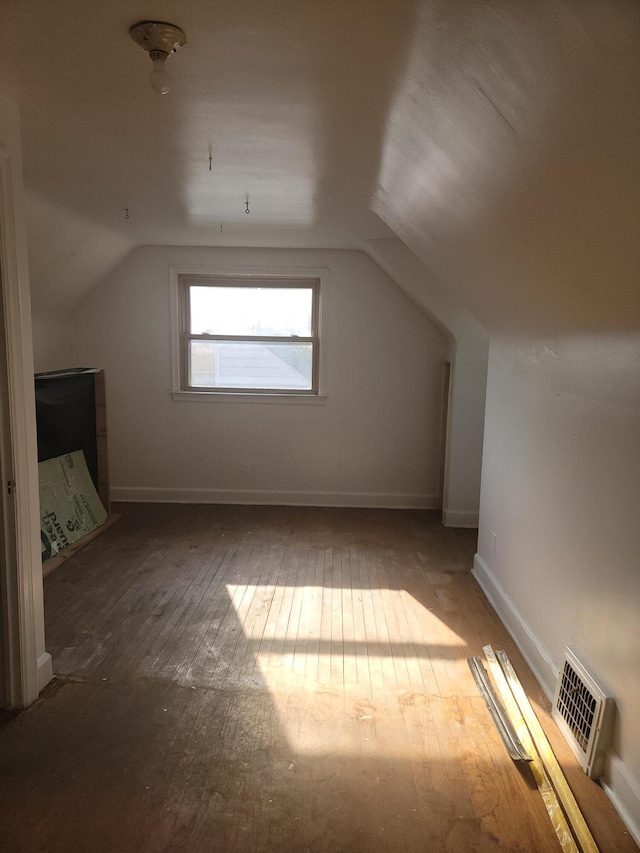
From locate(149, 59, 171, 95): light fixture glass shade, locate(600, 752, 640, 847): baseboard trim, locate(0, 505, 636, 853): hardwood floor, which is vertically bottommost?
locate(0, 505, 636, 853): hardwood floor

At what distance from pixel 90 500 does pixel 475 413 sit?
3.10m

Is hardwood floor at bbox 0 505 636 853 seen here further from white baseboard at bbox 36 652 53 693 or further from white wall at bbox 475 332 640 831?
white wall at bbox 475 332 640 831

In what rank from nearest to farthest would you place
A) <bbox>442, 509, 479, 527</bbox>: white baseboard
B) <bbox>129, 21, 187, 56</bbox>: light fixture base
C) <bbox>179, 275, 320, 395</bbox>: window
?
<bbox>129, 21, 187, 56</bbox>: light fixture base < <bbox>442, 509, 479, 527</bbox>: white baseboard < <bbox>179, 275, 320, 395</bbox>: window

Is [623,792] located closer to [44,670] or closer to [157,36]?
[44,670]

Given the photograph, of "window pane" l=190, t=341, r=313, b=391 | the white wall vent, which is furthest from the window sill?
the white wall vent

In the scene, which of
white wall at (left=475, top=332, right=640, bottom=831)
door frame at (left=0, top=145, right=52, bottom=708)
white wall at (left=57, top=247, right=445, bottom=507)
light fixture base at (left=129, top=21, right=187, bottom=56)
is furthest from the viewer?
white wall at (left=57, top=247, right=445, bottom=507)

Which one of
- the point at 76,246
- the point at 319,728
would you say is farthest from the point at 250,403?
the point at 319,728

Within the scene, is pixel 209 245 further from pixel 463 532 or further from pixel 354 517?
pixel 463 532

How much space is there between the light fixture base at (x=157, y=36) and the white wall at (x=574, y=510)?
160 cm

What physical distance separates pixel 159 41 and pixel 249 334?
3.74 meters

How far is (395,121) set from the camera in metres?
2.11

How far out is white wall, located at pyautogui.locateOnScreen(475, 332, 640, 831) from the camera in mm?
1932

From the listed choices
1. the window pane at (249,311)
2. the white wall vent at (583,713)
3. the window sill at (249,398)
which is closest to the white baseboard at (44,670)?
the white wall vent at (583,713)

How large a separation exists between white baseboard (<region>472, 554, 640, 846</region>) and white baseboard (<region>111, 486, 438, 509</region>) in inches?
54.8
